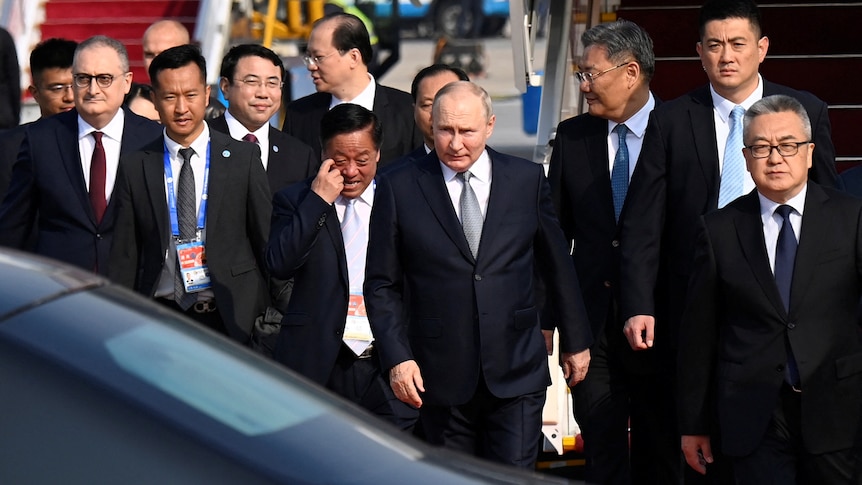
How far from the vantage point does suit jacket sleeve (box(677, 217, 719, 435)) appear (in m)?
5.45

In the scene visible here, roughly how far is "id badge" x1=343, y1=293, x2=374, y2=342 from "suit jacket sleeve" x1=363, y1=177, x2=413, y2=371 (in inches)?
9.1

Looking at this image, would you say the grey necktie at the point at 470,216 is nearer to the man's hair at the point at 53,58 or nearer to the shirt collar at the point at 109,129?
the shirt collar at the point at 109,129

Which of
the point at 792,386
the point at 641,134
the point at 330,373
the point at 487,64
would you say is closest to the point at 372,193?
the point at 330,373

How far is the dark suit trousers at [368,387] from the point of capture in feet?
19.4

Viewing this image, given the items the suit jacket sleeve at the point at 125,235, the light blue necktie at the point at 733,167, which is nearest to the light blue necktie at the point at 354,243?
the suit jacket sleeve at the point at 125,235

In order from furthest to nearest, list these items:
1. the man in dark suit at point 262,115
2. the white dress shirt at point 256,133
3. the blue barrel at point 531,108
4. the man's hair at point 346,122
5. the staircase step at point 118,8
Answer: the blue barrel at point 531,108 → the staircase step at point 118,8 → the white dress shirt at point 256,133 → the man in dark suit at point 262,115 → the man's hair at point 346,122

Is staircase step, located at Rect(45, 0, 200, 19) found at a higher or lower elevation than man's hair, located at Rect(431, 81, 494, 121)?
lower

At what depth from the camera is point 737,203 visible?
5504 mm

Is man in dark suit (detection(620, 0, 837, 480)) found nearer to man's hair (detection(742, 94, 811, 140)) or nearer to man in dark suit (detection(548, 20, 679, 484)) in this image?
man in dark suit (detection(548, 20, 679, 484))

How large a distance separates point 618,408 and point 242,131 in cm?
239

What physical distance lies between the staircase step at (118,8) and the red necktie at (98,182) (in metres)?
10.7

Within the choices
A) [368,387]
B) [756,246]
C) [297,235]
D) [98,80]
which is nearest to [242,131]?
[98,80]

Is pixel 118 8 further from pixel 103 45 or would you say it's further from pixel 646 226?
pixel 646 226

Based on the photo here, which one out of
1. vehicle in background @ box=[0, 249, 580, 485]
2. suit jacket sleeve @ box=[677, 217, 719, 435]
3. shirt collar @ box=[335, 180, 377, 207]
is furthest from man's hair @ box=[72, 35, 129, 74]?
vehicle in background @ box=[0, 249, 580, 485]
